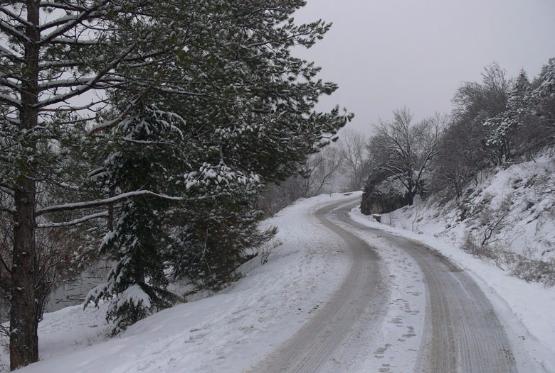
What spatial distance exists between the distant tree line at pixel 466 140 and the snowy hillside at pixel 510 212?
4.30 feet

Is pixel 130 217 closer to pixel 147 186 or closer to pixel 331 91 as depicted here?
pixel 147 186

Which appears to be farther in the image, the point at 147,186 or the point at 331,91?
the point at 331,91

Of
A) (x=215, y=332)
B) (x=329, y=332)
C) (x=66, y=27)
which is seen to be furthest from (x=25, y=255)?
(x=329, y=332)

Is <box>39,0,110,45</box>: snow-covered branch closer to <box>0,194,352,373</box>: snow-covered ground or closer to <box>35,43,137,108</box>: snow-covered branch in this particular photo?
<box>35,43,137,108</box>: snow-covered branch

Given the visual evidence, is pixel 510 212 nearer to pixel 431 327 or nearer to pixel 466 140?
pixel 466 140

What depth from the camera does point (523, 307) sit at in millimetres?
6668

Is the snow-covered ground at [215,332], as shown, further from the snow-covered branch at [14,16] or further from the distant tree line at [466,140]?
the distant tree line at [466,140]

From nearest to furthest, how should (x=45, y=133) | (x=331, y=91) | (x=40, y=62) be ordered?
(x=45, y=133), (x=40, y=62), (x=331, y=91)

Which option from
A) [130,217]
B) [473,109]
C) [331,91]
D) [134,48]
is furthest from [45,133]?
[473,109]

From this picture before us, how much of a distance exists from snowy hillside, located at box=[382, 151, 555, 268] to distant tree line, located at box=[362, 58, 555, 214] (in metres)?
1.31

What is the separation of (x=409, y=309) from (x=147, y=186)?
6312 mm

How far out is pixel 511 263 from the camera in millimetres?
10234

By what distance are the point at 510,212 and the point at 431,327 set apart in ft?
46.4

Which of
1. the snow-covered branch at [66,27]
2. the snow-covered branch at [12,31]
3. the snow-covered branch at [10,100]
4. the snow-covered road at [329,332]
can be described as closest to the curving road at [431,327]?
the snow-covered road at [329,332]
